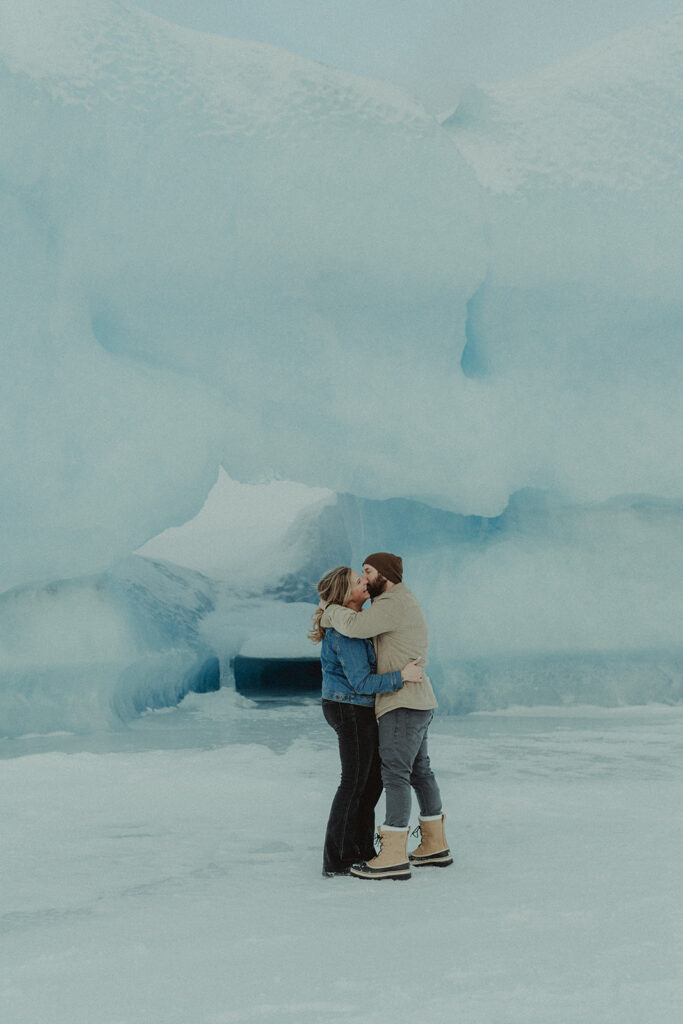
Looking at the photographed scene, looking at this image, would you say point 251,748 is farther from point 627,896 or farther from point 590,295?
point 590,295

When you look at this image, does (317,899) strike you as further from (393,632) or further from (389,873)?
(393,632)

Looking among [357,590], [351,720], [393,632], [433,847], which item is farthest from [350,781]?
[357,590]

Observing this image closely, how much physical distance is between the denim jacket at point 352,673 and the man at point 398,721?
34 millimetres

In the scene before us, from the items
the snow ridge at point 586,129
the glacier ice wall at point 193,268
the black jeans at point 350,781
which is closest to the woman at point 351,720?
the black jeans at point 350,781

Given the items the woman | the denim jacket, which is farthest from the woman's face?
the denim jacket

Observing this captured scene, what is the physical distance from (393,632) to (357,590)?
0.56 ft

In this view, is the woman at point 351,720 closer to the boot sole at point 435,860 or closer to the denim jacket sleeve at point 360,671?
the denim jacket sleeve at point 360,671

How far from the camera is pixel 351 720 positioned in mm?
2723

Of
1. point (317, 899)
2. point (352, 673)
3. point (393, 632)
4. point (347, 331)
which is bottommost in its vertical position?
point (317, 899)

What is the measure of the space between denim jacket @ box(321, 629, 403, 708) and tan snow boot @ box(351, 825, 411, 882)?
0.37m

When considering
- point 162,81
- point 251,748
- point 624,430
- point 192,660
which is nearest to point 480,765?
point 251,748

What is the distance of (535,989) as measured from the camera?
1.72m

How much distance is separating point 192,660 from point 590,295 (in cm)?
405

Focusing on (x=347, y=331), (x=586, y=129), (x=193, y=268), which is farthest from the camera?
(x=586, y=129)
